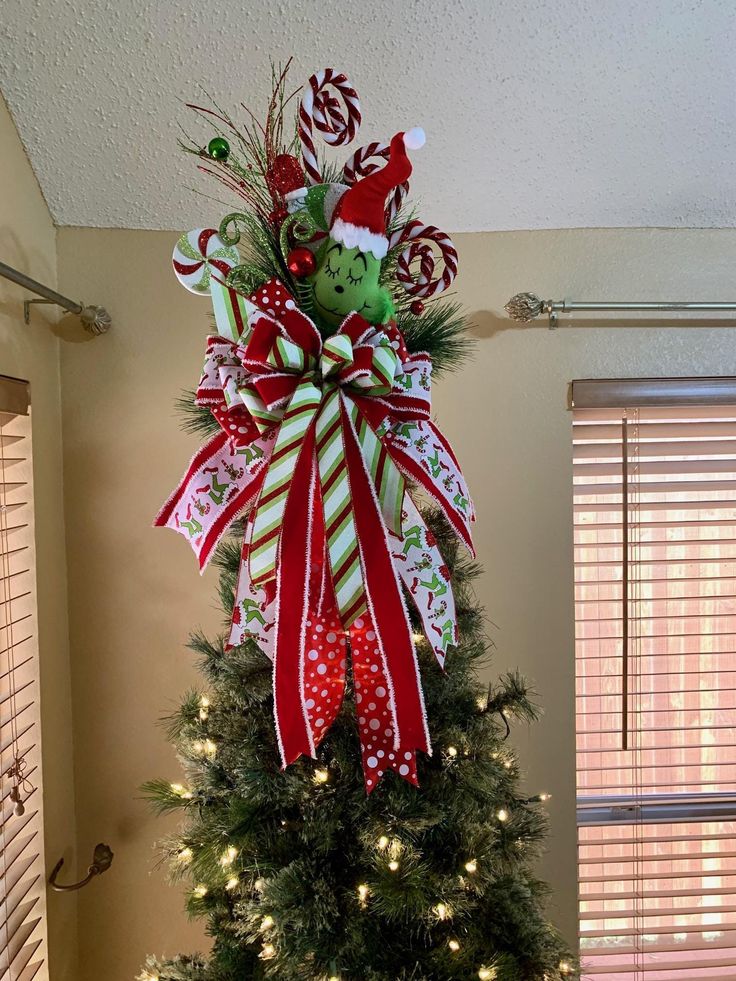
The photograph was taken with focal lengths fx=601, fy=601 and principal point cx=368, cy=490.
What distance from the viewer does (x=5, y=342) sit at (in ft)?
3.51

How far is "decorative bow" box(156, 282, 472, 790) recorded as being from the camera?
65cm

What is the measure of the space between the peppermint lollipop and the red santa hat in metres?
0.14

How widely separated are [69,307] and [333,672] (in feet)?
2.99

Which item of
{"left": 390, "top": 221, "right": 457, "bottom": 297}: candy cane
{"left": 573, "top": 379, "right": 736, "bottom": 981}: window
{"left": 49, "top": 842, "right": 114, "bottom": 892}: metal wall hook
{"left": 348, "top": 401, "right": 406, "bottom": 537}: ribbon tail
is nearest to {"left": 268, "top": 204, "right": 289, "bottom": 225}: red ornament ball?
{"left": 390, "top": 221, "right": 457, "bottom": 297}: candy cane

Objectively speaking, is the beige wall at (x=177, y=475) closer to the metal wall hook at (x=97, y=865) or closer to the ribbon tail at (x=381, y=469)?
the metal wall hook at (x=97, y=865)

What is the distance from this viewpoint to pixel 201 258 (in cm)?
74

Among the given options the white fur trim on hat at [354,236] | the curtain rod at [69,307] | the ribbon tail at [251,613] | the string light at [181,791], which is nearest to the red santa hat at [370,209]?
the white fur trim on hat at [354,236]

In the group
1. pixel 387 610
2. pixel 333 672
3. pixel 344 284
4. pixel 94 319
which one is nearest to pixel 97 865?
pixel 333 672

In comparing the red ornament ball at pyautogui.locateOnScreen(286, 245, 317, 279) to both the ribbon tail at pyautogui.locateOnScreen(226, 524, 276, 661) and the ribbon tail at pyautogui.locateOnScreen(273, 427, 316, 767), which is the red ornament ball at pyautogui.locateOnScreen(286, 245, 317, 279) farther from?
the ribbon tail at pyautogui.locateOnScreen(226, 524, 276, 661)

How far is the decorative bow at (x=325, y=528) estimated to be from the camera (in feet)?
2.14

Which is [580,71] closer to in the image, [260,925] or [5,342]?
[5,342]

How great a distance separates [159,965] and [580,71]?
1565mm

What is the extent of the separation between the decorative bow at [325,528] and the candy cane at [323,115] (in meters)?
0.24

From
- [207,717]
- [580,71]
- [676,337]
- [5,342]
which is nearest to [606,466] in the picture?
[676,337]
